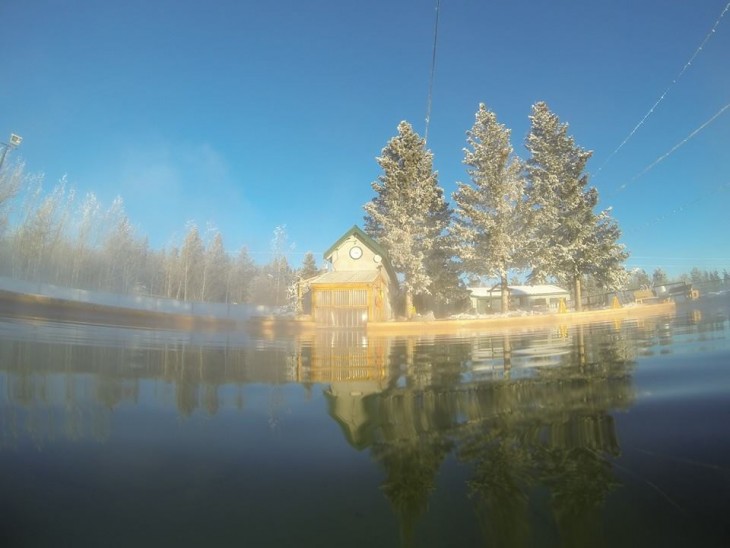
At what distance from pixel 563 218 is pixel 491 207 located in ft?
15.3

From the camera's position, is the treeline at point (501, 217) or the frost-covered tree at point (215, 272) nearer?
the treeline at point (501, 217)

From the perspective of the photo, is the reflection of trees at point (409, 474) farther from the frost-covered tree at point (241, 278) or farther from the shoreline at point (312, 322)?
the frost-covered tree at point (241, 278)

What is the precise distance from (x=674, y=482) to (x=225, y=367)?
12.1 ft

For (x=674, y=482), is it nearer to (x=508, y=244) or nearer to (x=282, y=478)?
(x=282, y=478)

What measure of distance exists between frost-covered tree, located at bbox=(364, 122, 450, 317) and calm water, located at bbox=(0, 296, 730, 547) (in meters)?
18.9

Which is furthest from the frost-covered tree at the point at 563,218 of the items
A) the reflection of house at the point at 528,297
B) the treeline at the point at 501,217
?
the reflection of house at the point at 528,297

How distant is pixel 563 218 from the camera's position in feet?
72.6

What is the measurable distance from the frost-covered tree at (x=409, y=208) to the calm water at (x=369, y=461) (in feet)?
61.9

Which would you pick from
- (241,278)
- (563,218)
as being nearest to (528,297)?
(563,218)

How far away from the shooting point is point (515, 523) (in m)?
1.21

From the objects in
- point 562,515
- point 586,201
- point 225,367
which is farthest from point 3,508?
point 586,201

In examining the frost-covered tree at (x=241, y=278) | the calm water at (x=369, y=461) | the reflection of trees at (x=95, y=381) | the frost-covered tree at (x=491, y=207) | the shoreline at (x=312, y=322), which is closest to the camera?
the calm water at (x=369, y=461)

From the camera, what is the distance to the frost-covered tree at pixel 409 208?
21844mm

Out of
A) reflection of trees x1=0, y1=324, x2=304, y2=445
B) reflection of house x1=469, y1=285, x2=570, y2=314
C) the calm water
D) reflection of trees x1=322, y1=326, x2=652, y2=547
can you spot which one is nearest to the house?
reflection of trees x1=0, y1=324, x2=304, y2=445
